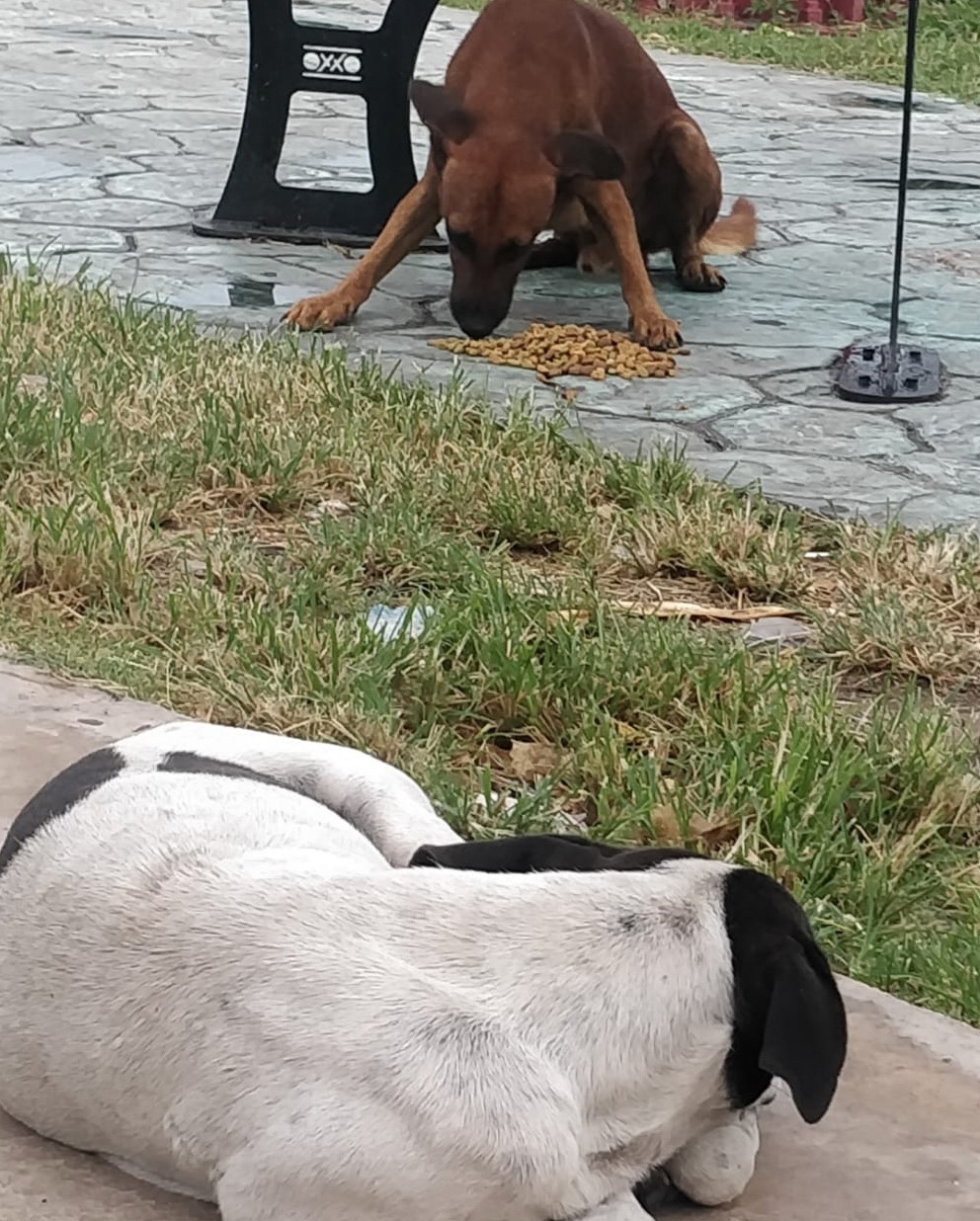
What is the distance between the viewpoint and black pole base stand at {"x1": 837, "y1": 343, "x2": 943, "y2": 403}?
526cm

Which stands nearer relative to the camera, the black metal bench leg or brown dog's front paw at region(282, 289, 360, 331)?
brown dog's front paw at region(282, 289, 360, 331)

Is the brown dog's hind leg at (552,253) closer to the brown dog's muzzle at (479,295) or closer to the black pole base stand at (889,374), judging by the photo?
the brown dog's muzzle at (479,295)

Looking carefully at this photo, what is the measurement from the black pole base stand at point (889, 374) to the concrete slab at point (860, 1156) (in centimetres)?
314

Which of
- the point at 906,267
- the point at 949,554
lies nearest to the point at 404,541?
the point at 949,554

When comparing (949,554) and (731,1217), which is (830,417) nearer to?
(949,554)

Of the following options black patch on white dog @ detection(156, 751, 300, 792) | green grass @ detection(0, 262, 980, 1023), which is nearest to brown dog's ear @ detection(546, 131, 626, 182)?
green grass @ detection(0, 262, 980, 1023)

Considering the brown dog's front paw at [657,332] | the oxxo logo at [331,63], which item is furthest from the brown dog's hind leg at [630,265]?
the oxxo logo at [331,63]

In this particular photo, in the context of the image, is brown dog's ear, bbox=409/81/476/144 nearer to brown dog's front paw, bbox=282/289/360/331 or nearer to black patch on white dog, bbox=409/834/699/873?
brown dog's front paw, bbox=282/289/360/331

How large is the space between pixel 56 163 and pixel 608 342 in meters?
3.42

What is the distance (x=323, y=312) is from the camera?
5.79m

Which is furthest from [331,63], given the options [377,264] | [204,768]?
[204,768]

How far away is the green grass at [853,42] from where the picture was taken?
1152 centimetres

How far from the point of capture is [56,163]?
8102 mm

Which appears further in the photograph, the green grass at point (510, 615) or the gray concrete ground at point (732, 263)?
the gray concrete ground at point (732, 263)
